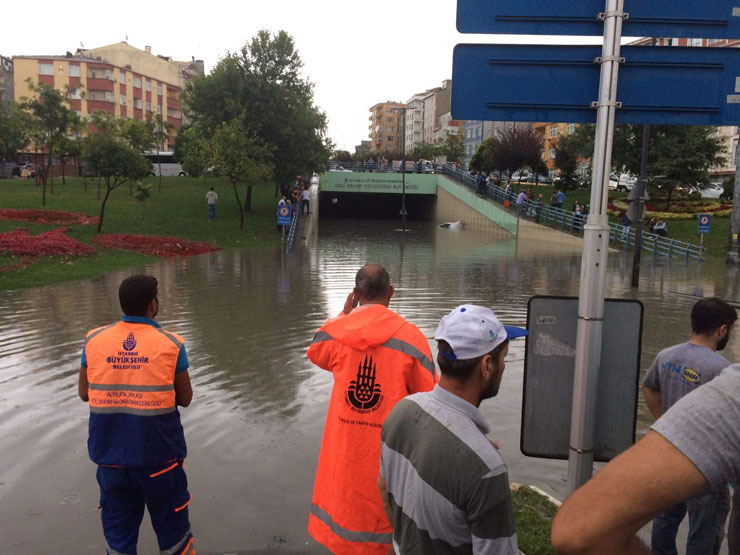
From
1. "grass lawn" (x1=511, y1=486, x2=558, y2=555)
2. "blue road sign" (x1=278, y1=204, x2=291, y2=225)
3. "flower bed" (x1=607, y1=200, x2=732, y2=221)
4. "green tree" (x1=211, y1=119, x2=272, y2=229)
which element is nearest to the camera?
"grass lawn" (x1=511, y1=486, x2=558, y2=555)

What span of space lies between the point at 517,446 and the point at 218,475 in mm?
2722

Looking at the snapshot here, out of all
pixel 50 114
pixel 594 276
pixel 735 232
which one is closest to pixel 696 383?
pixel 594 276

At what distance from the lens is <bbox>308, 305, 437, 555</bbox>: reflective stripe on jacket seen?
292 cm

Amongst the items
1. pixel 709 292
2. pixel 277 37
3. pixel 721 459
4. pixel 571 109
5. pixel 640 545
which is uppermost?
pixel 277 37

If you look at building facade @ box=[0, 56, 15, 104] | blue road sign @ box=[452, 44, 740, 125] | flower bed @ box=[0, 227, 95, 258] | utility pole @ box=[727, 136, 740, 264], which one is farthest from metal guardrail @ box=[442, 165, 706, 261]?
building facade @ box=[0, 56, 15, 104]

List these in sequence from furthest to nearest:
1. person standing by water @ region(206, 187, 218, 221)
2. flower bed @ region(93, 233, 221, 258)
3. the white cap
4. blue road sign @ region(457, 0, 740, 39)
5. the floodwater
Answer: person standing by water @ region(206, 187, 218, 221) → flower bed @ region(93, 233, 221, 258) → the floodwater → blue road sign @ region(457, 0, 740, 39) → the white cap

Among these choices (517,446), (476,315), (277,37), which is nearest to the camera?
(476,315)

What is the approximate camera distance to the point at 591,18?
2.86 meters

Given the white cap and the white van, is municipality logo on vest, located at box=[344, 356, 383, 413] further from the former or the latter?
the white van

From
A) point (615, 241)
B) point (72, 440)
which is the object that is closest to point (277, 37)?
point (615, 241)

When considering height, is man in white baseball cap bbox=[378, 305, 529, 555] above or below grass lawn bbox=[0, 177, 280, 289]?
above

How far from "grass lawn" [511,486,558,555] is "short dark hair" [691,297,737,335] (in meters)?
1.46

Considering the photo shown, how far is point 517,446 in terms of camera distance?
594 centimetres

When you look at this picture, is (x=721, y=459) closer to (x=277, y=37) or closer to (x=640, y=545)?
(x=640, y=545)
